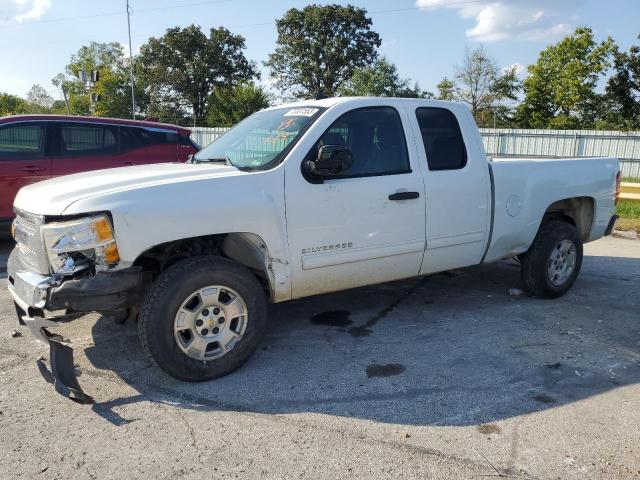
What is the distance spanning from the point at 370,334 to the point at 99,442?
2349mm

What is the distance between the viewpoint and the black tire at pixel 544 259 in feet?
18.2

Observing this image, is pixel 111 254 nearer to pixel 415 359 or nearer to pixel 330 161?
pixel 330 161

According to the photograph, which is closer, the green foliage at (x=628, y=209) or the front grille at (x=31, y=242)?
the front grille at (x=31, y=242)

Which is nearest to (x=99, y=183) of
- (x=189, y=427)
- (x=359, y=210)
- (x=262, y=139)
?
(x=262, y=139)

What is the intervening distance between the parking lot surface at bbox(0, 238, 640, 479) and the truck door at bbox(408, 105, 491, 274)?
2.19 feet

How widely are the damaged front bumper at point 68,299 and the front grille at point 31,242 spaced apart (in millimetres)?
70

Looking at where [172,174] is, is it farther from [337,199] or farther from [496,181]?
[496,181]

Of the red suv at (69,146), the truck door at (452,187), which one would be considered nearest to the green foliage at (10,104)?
the red suv at (69,146)

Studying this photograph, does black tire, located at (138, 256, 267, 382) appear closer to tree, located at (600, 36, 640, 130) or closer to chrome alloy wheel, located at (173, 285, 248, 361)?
chrome alloy wheel, located at (173, 285, 248, 361)

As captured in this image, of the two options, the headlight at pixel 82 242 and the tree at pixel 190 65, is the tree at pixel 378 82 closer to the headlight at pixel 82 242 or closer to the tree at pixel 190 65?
the tree at pixel 190 65

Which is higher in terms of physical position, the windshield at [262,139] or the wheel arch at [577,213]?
the windshield at [262,139]

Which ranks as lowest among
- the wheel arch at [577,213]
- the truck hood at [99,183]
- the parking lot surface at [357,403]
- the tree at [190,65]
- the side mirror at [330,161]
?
the parking lot surface at [357,403]

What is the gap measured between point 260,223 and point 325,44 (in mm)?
60602

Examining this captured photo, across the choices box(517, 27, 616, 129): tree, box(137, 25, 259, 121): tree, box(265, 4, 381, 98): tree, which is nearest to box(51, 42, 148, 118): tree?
box(137, 25, 259, 121): tree
